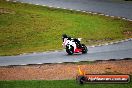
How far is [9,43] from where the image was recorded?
1339 inches

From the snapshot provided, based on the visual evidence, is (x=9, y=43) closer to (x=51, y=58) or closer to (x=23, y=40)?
(x=23, y=40)

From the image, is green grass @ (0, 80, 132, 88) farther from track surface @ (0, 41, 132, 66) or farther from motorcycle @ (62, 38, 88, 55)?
motorcycle @ (62, 38, 88, 55)

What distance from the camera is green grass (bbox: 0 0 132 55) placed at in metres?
32.4

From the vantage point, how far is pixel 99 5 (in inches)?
1639

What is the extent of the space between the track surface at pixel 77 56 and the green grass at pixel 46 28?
2322mm

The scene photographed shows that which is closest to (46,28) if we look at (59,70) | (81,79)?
(59,70)

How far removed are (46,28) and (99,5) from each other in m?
7.70

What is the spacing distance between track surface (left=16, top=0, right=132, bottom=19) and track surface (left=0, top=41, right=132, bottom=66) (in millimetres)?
10247

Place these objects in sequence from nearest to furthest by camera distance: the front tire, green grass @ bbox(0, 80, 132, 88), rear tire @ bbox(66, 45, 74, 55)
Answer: green grass @ bbox(0, 80, 132, 88) < the front tire < rear tire @ bbox(66, 45, 74, 55)

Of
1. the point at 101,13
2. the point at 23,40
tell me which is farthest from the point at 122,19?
the point at 23,40

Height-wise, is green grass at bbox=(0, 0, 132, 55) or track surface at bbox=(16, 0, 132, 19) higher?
track surface at bbox=(16, 0, 132, 19)

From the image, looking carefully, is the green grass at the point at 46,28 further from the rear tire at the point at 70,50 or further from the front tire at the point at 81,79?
the front tire at the point at 81,79

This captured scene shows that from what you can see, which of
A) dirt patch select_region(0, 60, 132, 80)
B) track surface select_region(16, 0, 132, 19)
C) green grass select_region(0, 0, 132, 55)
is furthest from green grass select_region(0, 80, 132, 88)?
track surface select_region(16, 0, 132, 19)

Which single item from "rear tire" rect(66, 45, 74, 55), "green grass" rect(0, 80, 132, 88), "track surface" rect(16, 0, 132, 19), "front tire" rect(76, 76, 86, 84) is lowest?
"green grass" rect(0, 80, 132, 88)
